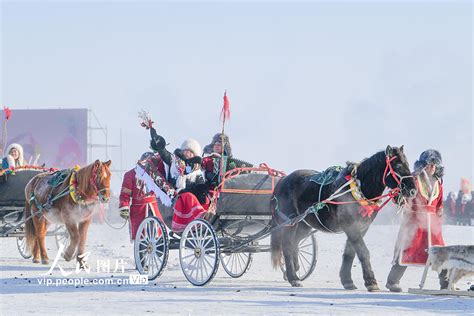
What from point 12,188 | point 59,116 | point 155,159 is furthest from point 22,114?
point 155,159

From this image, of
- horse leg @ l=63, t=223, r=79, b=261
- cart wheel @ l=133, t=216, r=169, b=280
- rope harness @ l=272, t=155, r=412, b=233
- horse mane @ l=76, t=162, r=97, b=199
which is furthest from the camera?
horse leg @ l=63, t=223, r=79, b=261

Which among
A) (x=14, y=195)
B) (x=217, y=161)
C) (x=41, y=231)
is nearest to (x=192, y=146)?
(x=217, y=161)

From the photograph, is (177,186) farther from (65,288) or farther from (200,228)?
(65,288)

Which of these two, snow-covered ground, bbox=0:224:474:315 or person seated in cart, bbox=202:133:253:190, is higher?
person seated in cart, bbox=202:133:253:190

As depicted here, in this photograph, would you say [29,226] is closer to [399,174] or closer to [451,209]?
[399,174]

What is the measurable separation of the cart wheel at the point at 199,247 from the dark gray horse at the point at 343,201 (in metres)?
1.18

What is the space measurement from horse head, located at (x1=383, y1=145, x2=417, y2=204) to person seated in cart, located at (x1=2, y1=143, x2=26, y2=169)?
9216mm

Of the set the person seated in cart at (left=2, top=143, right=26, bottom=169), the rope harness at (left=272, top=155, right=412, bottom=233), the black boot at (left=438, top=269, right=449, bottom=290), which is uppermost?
the person seated in cart at (left=2, top=143, right=26, bottom=169)

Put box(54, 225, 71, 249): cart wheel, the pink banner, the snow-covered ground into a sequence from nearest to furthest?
the snow-covered ground, box(54, 225, 71, 249): cart wheel, the pink banner

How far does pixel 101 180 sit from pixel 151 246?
Result: 231 cm

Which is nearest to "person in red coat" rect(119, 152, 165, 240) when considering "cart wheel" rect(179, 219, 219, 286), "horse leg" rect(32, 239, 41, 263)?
"cart wheel" rect(179, 219, 219, 286)

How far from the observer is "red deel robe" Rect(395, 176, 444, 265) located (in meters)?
14.9

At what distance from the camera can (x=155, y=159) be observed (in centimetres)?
1697

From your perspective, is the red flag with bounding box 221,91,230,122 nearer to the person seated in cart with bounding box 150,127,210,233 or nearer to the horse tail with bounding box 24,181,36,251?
the person seated in cart with bounding box 150,127,210,233
